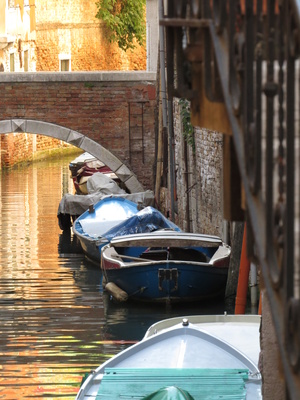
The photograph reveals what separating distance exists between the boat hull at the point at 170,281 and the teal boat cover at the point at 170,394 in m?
4.83

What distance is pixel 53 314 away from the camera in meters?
9.23

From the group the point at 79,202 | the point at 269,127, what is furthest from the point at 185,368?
the point at 79,202

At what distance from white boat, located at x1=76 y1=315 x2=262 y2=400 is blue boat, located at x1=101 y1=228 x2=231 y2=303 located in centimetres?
304

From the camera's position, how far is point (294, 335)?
5.88 feet

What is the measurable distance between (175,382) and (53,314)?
14.4ft

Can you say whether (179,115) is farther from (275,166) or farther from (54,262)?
(275,166)

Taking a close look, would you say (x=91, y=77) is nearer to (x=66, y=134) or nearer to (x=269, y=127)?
(x=66, y=134)

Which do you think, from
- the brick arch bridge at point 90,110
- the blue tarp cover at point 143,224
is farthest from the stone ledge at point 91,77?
the blue tarp cover at point 143,224

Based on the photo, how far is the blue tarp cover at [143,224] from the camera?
11781mm

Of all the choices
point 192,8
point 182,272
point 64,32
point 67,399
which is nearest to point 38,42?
point 64,32

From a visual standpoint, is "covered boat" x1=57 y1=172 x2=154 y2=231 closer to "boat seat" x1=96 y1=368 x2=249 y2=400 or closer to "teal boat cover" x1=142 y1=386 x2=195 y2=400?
"boat seat" x1=96 y1=368 x2=249 y2=400

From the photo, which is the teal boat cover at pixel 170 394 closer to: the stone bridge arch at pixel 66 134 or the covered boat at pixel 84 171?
the stone bridge arch at pixel 66 134

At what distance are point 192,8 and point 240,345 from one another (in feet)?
12.4

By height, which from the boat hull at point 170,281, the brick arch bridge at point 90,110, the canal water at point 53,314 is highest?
the brick arch bridge at point 90,110
